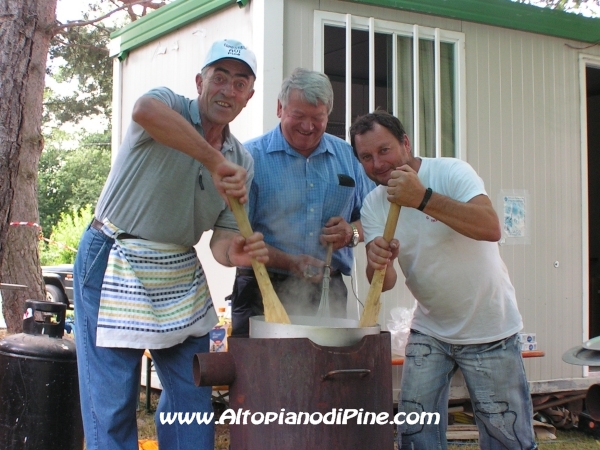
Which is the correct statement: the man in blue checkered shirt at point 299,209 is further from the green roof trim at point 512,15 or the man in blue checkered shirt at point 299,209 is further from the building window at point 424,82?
the green roof trim at point 512,15

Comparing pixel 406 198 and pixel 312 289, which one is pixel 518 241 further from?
pixel 406 198

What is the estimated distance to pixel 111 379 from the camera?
7.79 feet

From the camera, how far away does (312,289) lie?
121 inches

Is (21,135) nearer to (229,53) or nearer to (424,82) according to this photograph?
(229,53)

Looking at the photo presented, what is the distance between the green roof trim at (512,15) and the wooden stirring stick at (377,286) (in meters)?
2.73

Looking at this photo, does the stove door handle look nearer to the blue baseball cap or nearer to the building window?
the blue baseball cap

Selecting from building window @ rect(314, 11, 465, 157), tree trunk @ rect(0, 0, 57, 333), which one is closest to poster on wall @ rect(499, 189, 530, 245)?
building window @ rect(314, 11, 465, 157)

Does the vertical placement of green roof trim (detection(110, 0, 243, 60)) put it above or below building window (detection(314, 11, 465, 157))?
above

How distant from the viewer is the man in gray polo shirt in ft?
7.73

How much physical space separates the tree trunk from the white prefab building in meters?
1.05

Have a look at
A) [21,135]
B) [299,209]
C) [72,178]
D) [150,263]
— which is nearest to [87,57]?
[21,135]

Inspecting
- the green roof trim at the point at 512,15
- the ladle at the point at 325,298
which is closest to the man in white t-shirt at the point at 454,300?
the ladle at the point at 325,298

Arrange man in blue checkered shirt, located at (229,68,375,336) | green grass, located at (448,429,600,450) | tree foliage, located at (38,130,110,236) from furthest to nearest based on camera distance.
A: tree foliage, located at (38,130,110,236), green grass, located at (448,429,600,450), man in blue checkered shirt, located at (229,68,375,336)

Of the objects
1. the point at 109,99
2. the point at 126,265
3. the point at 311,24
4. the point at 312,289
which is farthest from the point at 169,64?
the point at 109,99
